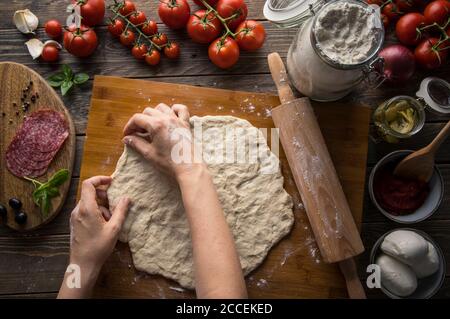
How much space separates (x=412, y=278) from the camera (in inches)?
56.2

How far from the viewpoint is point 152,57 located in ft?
5.29

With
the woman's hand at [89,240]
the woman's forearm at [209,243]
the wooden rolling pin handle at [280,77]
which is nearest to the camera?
the woman's forearm at [209,243]

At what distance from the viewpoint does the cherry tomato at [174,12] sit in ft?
5.23

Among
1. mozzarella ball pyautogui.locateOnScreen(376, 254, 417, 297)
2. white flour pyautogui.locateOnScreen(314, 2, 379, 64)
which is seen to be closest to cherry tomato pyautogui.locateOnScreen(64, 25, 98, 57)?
white flour pyautogui.locateOnScreen(314, 2, 379, 64)

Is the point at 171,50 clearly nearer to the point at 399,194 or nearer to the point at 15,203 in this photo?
the point at 15,203

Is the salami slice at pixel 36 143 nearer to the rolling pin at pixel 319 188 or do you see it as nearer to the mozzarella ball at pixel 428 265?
the rolling pin at pixel 319 188

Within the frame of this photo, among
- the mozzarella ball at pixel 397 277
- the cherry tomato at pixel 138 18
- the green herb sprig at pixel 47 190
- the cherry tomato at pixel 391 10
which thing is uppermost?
the cherry tomato at pixel 391 10

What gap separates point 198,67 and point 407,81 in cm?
87

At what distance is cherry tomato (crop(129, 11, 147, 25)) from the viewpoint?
163cm

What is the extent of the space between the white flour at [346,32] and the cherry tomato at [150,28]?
0.70 m

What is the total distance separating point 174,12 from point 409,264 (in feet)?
4.29

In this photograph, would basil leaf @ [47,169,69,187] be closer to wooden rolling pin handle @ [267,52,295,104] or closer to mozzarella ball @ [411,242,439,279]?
wooden rolling pin handle @ [267,52,295,104]

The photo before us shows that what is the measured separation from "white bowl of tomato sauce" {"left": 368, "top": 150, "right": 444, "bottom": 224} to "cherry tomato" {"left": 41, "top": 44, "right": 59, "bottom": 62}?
1.37m

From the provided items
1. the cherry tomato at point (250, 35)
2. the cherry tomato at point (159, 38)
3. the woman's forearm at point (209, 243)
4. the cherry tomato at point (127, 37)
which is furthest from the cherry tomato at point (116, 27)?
the woman's forearm at point (209, 243)
